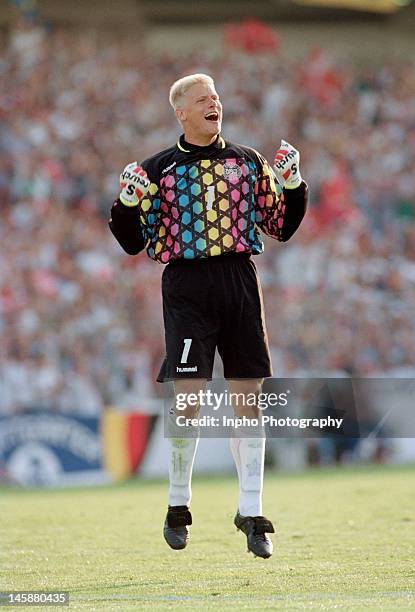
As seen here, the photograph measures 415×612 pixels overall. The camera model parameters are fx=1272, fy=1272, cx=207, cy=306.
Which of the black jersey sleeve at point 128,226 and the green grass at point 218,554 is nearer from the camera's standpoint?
the green grass at point 218,554

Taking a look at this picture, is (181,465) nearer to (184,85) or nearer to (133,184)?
(133,184)

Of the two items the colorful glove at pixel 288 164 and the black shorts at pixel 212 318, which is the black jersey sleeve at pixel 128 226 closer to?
the black shorts at pixel 212 318

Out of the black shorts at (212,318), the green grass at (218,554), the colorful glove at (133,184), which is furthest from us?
the black shorts at (212,318)

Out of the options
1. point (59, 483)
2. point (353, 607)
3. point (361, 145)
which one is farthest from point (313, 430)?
point (353, 607)

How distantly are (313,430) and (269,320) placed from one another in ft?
6.14

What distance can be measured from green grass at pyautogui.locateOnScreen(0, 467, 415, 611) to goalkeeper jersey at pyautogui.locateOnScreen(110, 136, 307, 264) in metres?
1.65

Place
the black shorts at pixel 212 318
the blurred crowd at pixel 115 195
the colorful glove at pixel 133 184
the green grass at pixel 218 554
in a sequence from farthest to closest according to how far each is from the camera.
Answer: the blurred crowd at pixel 115 195
the black shorts at pixel 212 318
the colorful glove at pixel 133 184
the green grass at pixel 218 554

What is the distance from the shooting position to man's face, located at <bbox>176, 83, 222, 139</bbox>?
6.70 meters

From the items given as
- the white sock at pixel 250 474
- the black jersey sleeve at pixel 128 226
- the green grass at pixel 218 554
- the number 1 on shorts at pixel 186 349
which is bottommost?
the green grass at pixel 218 554

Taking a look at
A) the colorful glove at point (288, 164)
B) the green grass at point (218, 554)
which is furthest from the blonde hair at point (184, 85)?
the green grass at point (218, 554)

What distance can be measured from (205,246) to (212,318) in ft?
1.29

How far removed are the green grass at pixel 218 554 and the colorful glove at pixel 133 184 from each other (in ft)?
6.23

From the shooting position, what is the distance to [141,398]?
15.2 m

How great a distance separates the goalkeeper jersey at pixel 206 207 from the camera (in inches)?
260
